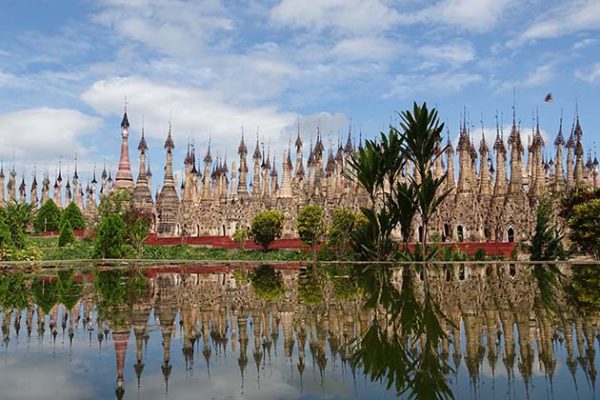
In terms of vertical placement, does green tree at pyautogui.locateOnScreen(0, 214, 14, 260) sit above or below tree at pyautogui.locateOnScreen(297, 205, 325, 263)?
below

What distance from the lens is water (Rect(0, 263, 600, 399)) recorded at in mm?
6070

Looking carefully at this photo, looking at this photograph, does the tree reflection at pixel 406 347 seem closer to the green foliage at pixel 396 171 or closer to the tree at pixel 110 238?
the green foliage at pixel 396 171

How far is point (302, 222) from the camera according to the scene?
114ft

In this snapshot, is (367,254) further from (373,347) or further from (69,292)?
(373,347)

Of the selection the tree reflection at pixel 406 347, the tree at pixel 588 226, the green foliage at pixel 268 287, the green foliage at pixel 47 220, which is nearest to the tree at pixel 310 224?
the tree at pixel 588 226

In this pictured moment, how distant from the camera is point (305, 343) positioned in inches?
324

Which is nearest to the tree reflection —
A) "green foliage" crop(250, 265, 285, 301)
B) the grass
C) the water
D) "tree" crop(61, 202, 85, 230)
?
the water

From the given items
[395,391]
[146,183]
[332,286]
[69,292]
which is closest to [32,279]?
[69,292]

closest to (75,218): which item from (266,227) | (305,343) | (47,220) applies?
(47,220)

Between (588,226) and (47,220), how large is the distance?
56922mm

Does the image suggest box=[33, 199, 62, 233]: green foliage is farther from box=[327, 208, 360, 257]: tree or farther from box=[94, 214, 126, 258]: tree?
box=[327, 208, 360, 257]: tree

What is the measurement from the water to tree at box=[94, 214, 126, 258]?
45.6 ft

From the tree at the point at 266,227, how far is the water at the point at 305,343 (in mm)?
20797

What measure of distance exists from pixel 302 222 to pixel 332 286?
19.0m
